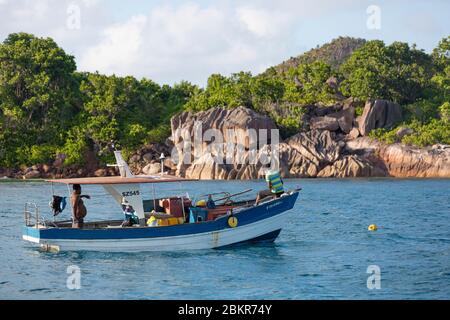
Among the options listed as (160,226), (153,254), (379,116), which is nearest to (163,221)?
(160,226)

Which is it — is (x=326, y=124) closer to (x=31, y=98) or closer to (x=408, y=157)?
(x=408, y=157)

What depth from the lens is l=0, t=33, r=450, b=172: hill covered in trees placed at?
89.7 m

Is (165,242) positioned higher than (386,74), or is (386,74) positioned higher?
(386,74)

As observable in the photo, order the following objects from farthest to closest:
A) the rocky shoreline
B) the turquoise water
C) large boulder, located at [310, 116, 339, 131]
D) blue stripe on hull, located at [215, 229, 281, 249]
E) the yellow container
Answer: large boulder, located at [310, 116, 339, 131]
the rocky shoreline
blue stripe on hull, located at [215, 229, 281, 249]
the yellow container
the turquoise water

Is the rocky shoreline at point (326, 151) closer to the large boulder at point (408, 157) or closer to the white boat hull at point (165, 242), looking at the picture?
the large boulder at point (408, 157)

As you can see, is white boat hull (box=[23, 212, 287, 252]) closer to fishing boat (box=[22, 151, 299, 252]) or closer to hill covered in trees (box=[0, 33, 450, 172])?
fishing boat (box=[22, 151, 299, 252])

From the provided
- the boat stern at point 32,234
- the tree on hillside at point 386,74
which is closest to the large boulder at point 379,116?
the tree on hillside at point 386,74

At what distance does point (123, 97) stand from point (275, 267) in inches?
2793

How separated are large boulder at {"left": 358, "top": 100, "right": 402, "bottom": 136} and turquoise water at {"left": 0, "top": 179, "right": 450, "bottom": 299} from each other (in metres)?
44.9

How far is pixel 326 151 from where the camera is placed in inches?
3130

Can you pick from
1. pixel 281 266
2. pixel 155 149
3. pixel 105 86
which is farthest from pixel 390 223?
pixel 105 86

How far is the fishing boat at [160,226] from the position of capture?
1057 inches

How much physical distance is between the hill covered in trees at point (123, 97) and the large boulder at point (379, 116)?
158cm

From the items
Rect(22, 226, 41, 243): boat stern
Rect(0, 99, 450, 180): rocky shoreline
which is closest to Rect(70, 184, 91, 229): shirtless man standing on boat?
Rect(22, 226, 41, 243): boat stern
